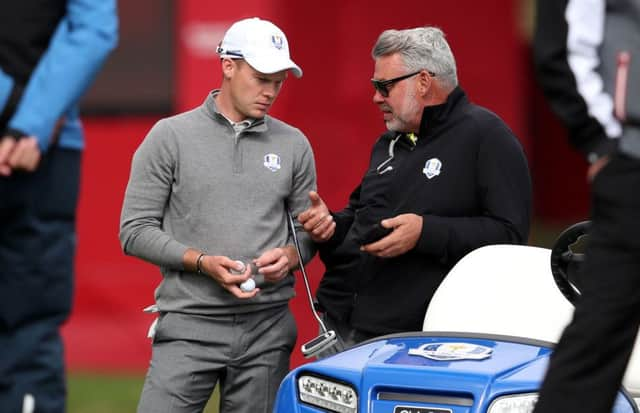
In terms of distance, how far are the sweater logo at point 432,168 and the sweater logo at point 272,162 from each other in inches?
18.1

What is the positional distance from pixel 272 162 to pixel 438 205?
0.53 m

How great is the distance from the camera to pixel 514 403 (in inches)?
141

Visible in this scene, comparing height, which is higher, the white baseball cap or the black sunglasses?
the white baseball cap

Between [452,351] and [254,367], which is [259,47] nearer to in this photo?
[254,367]

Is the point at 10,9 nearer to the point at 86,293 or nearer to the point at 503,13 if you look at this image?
the point at 86,293

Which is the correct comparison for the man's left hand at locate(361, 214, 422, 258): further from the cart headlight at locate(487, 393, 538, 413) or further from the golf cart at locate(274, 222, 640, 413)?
the cart headlight at locate(487, 393, 538, 413)

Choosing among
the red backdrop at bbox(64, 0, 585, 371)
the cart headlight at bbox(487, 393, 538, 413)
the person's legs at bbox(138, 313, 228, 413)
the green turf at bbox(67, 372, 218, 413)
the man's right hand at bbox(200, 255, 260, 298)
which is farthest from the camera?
the red backdrop at bbox(64, 0, 585, 371)

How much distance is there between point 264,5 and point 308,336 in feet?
6.24

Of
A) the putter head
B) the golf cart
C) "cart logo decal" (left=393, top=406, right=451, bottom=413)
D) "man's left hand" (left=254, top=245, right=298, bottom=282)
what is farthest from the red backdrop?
"cart logo decal" (left=393, top=406, right=451, bottom=413)

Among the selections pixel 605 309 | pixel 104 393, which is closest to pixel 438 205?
pixel 605 309

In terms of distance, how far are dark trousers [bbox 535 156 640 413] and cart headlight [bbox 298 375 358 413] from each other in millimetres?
728

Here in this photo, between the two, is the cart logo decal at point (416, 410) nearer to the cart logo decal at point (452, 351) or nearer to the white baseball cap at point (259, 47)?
the cart logo decal at point (452, 351)

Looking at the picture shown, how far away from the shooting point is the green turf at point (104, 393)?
7617 millimetres

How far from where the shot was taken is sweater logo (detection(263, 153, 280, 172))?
458 centimetres
